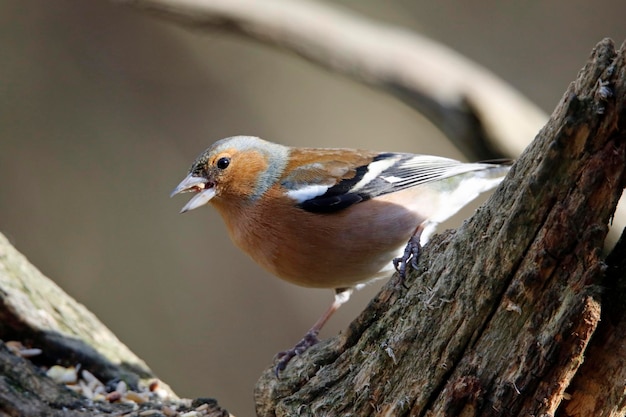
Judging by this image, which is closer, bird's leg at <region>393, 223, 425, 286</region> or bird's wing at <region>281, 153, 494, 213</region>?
bird's leg at <region>393, 223, 425, 286</region>

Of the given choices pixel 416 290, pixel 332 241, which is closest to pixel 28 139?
pixel 332 241

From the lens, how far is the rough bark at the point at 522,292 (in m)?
2.04

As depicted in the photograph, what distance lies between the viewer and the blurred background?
8211 mm

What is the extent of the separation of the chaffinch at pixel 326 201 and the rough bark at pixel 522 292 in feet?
3.23

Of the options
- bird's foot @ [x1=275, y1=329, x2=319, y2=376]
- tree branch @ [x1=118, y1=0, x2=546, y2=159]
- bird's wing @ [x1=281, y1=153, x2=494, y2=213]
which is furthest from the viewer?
tree branch @ [x1=118, y1=0, x2=546, y2=159]

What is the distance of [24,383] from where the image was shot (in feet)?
9.85

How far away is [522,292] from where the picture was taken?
2.21 metres

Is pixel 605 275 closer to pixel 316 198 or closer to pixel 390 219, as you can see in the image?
pixel 390 219

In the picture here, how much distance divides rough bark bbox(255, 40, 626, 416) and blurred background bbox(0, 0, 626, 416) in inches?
227

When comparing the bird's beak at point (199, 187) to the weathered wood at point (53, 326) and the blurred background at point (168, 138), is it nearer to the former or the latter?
the weathered wood at point (53, 326)

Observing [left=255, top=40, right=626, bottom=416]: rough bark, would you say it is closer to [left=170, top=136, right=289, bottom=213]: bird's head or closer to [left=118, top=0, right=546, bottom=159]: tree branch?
[left=170, top=136, right=289, bottom=213]: bird's head

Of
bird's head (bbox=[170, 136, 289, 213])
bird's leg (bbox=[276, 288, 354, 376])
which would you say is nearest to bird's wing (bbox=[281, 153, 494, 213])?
bird's head (bbox=[170, 136, 289, 213])

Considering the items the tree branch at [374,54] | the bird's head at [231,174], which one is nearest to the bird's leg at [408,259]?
the bird's head at [231,174]

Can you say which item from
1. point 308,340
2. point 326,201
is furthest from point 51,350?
point 326,201
